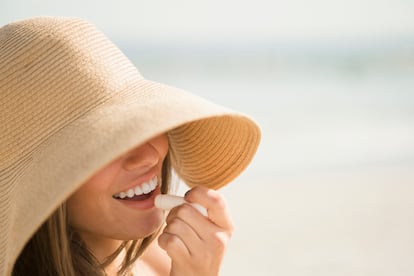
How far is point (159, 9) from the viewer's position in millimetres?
18734

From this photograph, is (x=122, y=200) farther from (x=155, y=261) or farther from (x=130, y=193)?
(x=155, y=261)

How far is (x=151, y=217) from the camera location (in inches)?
69.4

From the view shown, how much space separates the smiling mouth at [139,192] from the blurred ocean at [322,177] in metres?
2.07

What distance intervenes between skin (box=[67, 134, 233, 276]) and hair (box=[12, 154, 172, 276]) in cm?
5

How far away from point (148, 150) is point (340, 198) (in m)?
3.38

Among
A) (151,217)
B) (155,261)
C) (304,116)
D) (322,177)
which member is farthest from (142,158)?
(304,116)

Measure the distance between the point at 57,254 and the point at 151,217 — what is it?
0.83ft

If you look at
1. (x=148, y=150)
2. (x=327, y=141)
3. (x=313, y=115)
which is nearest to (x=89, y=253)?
(x=148, y=150)

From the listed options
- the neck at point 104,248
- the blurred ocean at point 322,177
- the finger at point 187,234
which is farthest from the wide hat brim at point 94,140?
the blurred ocean at point 322,177

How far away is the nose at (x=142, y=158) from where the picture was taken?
1.69 metres

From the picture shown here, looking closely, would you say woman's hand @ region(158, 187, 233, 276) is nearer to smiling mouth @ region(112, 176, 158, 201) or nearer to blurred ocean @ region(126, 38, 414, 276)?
smiling mouth @ region(112, 176, 158, 201)

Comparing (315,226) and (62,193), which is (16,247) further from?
(315,226)

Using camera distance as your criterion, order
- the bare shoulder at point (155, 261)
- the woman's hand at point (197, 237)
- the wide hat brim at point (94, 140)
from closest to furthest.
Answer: the wide hat brim at point (94, 140) → the woman's hand at point (197, 237) → the bare shoulder at point (155, 261)

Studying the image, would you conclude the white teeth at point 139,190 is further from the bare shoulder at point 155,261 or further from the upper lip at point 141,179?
the bare shoulder at point 155,261
